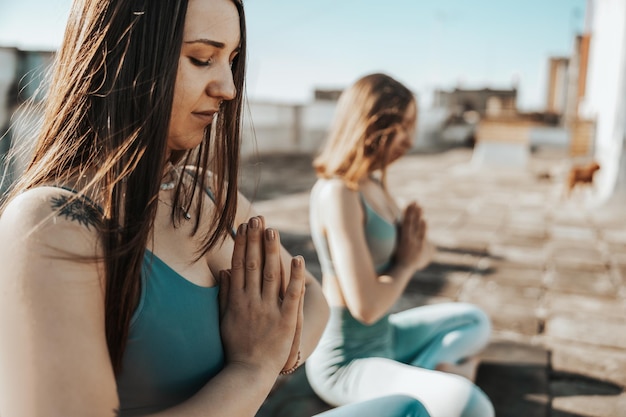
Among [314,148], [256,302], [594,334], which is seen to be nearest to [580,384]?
[594,334]

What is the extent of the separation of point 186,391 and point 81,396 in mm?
245

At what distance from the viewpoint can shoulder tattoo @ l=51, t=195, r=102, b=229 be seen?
0.79 meters

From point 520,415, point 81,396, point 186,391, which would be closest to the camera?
point 81,396

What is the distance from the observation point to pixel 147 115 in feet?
2.76

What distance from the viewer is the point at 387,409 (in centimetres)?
123

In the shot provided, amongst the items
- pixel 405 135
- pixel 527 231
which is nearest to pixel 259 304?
pixel 405 135

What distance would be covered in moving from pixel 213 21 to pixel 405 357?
1714 millimetres

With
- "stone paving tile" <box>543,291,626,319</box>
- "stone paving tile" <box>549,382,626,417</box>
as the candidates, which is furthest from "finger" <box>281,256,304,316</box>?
"stone paving tile" <box>543,291,626,319</box>

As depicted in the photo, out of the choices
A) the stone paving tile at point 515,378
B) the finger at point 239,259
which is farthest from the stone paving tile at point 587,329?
the finger at point 239,259

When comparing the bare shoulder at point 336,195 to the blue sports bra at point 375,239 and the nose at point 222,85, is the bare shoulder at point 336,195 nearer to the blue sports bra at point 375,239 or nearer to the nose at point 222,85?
the blue sports bra at point 375,239

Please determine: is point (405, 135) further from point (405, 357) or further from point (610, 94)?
point (610, 94)

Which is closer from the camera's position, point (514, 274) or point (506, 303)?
point (506, 303)

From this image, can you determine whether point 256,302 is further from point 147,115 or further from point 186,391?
point 147,115

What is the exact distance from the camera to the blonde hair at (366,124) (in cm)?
206
